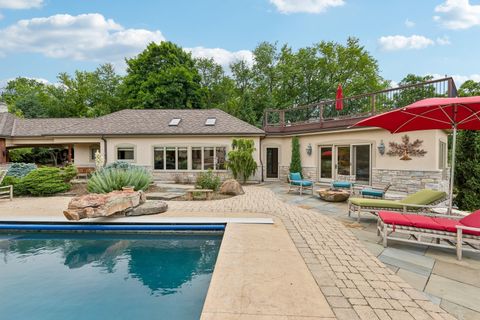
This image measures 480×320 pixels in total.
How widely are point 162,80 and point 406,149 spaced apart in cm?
2381

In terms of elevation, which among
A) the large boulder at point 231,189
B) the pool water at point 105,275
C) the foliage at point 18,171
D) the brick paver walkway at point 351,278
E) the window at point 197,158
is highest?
the window at point 197,158

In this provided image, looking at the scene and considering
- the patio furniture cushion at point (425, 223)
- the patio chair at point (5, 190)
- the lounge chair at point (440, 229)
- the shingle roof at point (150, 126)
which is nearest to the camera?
the lounge chair at point (440, 229)

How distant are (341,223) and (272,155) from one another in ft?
32.9

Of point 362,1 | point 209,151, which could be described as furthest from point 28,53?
point 362,1

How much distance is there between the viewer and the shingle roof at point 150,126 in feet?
51.2

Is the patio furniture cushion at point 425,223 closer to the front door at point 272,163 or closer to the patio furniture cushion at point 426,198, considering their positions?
the patio furniture cushion at point 426,198

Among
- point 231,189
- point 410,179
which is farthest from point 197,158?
point 410,179

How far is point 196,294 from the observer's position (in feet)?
13.1

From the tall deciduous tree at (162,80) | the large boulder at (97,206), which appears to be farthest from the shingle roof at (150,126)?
the tall deciduous tree at (162,80)

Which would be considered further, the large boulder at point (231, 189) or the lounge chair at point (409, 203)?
the large boulder at point (231, 189)

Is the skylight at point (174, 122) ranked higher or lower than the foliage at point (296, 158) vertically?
higher

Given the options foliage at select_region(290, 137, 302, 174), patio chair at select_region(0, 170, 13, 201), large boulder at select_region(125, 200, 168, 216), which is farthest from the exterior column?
foliage at select_region(290, 137, 302, 174)

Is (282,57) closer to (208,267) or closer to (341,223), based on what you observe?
(341,223)

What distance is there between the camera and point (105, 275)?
470cm
